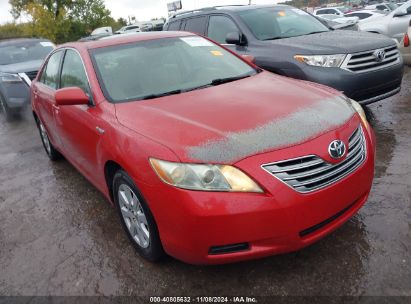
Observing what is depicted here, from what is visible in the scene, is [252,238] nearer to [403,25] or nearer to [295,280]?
[295,280]

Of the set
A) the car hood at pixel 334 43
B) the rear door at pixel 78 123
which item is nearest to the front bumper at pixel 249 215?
the rear door at pixel 78 123

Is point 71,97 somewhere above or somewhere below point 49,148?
above

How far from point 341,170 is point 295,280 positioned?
0.75m

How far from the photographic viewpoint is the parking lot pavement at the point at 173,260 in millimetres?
2432

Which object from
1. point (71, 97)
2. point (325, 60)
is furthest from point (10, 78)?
point (325, 60)

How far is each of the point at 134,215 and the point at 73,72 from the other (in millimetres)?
1684

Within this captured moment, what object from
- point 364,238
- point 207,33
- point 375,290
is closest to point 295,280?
point 375,290

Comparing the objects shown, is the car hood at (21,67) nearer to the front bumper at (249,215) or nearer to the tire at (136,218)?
the tire at (136,218)

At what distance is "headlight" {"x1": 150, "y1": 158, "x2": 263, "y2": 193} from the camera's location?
2.11m

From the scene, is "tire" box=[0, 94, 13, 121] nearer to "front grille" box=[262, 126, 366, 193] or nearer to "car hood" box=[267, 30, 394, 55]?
"car hood" box=[267, 30, 394, 55]

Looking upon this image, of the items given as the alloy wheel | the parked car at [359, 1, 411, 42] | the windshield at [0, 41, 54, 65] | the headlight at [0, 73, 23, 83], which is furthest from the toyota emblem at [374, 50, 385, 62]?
the windshield at [0, 41, 54, 65]

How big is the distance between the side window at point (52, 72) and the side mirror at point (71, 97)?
4.01 ft

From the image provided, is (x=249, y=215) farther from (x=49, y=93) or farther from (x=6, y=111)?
(x=6, y=111)

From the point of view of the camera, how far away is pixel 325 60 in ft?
15.2
